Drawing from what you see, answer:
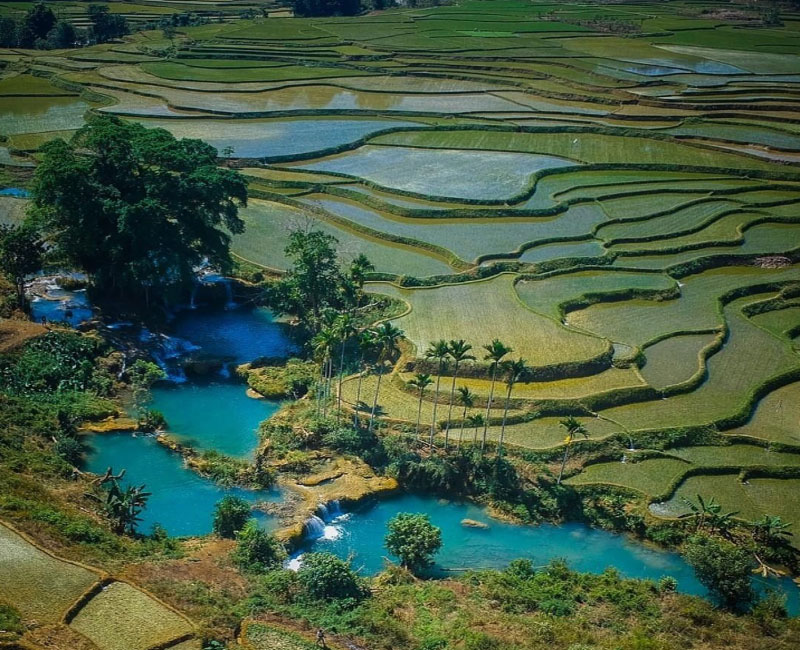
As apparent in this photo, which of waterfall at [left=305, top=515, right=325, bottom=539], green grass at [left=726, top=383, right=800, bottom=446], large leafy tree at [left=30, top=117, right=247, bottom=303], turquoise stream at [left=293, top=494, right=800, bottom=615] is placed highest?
large leafy tree at [left=30, top=117, right=247, bottom=303]

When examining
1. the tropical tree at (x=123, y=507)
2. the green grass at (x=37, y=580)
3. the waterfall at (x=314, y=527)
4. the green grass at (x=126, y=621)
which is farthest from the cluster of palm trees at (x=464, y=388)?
the green grass at (x=37, y=580)

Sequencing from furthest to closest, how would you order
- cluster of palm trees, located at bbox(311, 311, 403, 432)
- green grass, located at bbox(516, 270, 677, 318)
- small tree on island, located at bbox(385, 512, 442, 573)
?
green grass, located at bbox(516, 270, 677, 318)
cluster of palm trees, located at bbox(311, 311, 403, 432)
small tree on island, located at bbox(385, 512, 442, 573)

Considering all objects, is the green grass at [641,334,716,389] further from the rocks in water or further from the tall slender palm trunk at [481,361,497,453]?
the rocks in water

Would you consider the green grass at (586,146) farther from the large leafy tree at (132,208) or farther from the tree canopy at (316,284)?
the tree canopy at (316,284)

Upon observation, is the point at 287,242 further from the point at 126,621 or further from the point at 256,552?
the point at 126,621

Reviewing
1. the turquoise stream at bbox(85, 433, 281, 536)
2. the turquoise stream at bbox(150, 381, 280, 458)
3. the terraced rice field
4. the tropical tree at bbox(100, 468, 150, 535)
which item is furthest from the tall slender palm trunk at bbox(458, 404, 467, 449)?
the tropical tree at bbox(100, 468, 150, 535)

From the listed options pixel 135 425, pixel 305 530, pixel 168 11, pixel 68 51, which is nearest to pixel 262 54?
pixel 68 51
